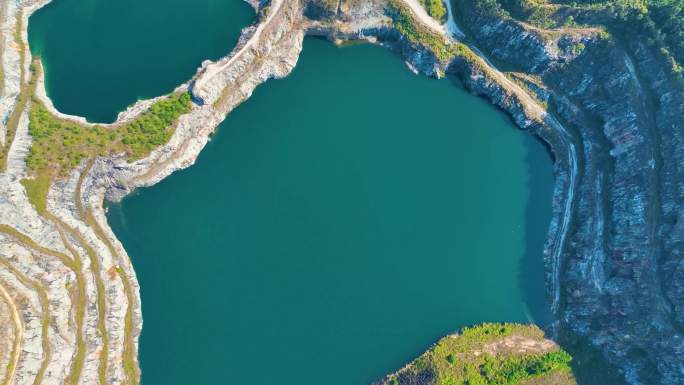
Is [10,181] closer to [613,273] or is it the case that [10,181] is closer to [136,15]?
[136,15]

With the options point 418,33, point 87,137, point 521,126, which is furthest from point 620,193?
point 87,137

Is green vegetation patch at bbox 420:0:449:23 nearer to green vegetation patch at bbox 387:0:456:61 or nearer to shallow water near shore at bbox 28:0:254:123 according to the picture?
green vegetation patch at bbox 387:0:456:61

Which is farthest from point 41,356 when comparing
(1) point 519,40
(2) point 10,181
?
(1) point 519,40

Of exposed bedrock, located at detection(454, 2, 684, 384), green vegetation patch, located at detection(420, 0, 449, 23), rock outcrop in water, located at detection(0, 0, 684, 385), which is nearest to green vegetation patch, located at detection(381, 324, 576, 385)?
rock outcrop in water, located at detection(0, 0, 684, 385)

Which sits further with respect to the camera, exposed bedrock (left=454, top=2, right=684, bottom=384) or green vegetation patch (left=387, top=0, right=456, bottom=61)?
green vegetation patch (left=387, top=0, right=456, bottom=61)

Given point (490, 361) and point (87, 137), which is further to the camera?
point (87, 137)

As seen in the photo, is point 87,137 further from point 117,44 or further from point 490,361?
point 490,361

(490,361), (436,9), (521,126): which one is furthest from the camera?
(436,9)
